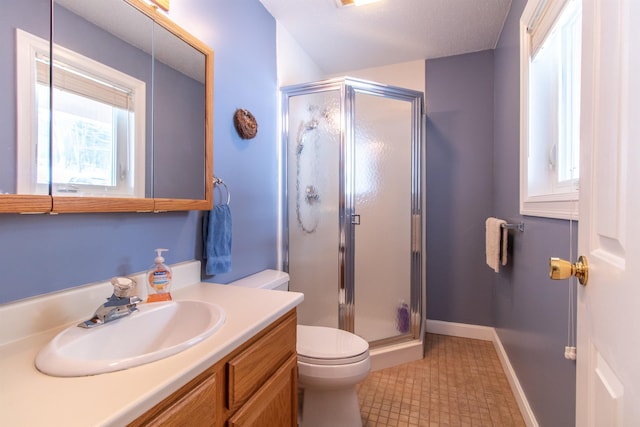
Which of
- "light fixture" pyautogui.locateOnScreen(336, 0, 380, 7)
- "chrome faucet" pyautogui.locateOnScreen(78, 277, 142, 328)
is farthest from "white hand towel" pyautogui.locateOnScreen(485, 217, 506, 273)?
"chrome faucet" pyautogui.locateOnScreen(78, 277, 142, 328)

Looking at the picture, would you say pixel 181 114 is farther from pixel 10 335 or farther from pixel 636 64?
pixel 636 64

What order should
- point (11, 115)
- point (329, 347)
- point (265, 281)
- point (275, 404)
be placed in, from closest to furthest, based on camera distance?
1. point (11, 115)
2. point (275, 404)
3. point (329, 347)
4. point (265, 281)

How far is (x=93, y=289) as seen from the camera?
3.19 feet

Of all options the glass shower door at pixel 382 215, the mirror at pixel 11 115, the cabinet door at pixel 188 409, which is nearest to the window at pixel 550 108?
the glass shower door at pixel 382 215

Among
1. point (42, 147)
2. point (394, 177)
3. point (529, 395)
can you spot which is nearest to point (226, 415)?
point (42, 147)

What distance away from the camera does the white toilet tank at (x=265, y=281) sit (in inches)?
64.2

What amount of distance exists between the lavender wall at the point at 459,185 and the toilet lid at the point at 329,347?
1.45 m

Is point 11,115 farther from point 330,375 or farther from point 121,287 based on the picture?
point 330,375

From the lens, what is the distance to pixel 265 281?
170 centimetres

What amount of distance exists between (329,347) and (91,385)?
3.55 ft

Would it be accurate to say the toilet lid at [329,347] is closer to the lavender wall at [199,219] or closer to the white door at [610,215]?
the lavender wall at [199,219]

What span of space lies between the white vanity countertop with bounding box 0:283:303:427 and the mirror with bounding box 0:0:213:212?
1.31ft

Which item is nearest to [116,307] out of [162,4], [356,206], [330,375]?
[330,375]

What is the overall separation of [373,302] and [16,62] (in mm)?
2129
